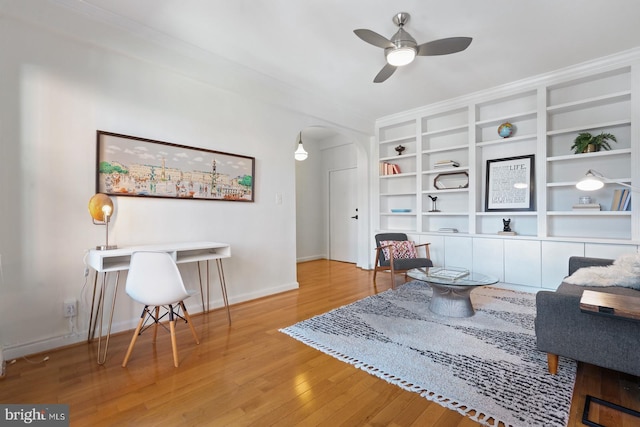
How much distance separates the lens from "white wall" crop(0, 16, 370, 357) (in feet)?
6.81

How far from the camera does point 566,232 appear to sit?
3664 millimetres

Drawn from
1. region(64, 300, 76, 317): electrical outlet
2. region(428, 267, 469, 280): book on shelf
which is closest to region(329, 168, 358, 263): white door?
region(428, 267, 469, 280): book on shelf

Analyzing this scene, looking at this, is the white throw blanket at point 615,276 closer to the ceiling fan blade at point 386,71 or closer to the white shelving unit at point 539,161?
the white shelving unit at point 539,161

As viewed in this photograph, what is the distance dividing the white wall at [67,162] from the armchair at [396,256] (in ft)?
7.00

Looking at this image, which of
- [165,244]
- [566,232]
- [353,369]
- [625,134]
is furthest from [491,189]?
[165,244]

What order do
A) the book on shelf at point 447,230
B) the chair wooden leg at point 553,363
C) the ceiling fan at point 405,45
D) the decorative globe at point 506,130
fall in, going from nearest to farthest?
the chair wooden leg at point 553,363, the ceiling fan at point 405,45, the decorative globe at point 506,130, the book on shelf at point 447,230

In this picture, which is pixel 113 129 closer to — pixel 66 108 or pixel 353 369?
pixel 66 108

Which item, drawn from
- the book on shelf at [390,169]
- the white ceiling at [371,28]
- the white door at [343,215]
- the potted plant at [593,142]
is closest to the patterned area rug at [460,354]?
the potted plant at [593,142]

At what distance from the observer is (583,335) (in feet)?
5.35

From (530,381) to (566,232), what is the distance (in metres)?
2.75

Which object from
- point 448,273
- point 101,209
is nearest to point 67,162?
point 101,209

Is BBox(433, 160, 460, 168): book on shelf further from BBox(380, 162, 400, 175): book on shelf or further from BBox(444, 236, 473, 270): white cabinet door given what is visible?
BBox(444, 236, 473, 270): white cabinet door

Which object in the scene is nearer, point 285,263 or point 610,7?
point 610,7

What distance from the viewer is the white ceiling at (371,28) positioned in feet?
7.63
